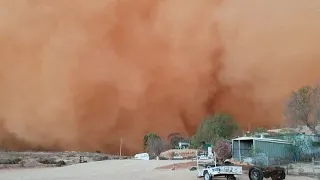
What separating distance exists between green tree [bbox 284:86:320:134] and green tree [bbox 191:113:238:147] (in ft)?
42.1

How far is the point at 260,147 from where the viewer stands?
66.5ft

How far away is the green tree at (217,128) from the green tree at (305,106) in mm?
12838

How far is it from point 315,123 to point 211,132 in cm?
1337

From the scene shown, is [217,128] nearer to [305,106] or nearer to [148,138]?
[148,138]

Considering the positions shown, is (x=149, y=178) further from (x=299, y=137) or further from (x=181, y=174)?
(x=299, y=137)

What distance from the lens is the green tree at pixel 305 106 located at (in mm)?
19219

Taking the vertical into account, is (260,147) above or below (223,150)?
above

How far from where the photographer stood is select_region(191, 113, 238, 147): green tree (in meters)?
32.8

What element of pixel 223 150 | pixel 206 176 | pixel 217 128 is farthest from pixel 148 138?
pixel 206 176

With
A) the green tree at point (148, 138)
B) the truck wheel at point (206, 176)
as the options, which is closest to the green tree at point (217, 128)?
the green tree at point (148, 138)

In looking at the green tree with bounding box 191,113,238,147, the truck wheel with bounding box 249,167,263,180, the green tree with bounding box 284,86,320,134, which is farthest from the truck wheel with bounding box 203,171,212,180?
the green tree with bounding box 191,113,238,147

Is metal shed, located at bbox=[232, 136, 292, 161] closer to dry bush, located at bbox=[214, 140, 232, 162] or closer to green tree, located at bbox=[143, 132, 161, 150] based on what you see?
dry bush, located at bbox=[214, 140, 232, 162]

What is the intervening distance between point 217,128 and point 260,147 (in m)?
12.7

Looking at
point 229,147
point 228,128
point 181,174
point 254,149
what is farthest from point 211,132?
point 181,174
